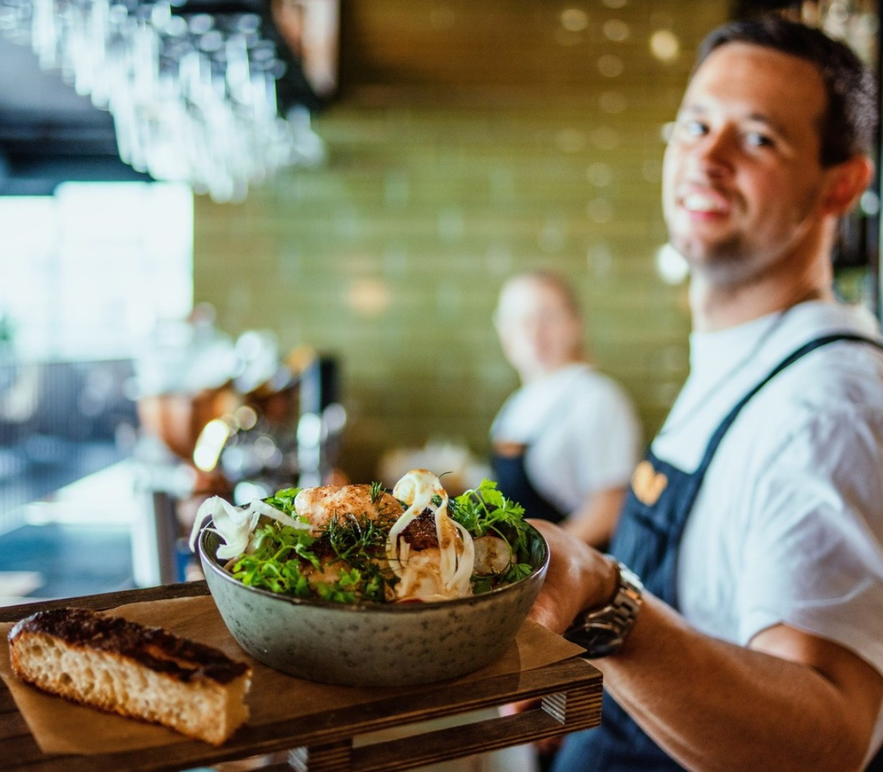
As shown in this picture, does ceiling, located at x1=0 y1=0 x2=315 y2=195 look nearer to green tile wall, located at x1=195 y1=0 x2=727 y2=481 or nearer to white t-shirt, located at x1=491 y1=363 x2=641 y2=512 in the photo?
green tile wall, located at x1=195 y1=0 x2=727 y2=481

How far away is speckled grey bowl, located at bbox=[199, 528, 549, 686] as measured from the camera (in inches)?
24.0

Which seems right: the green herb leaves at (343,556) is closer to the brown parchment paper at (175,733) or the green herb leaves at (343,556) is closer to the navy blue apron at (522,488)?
the brown parchment paper at (175,733)

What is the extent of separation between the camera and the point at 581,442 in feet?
10.1

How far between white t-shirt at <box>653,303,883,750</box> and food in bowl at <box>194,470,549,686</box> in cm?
52

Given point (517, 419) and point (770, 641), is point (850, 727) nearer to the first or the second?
point (770, 641)

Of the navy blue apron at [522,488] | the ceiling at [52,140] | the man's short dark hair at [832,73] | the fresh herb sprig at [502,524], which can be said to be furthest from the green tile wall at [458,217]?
the fresh herb sprig at [502,524]

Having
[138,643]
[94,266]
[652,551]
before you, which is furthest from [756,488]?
[94,266]

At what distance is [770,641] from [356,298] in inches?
144

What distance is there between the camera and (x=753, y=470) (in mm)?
1224

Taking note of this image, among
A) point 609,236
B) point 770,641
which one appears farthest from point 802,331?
point 609,236

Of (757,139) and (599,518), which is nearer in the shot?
(757,139)

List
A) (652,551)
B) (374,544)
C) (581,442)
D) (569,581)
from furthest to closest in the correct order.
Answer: (581,442), (652,551), (569,581), (374,544)

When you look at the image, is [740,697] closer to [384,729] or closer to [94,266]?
[384,729]

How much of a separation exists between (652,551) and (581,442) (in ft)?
5.51
